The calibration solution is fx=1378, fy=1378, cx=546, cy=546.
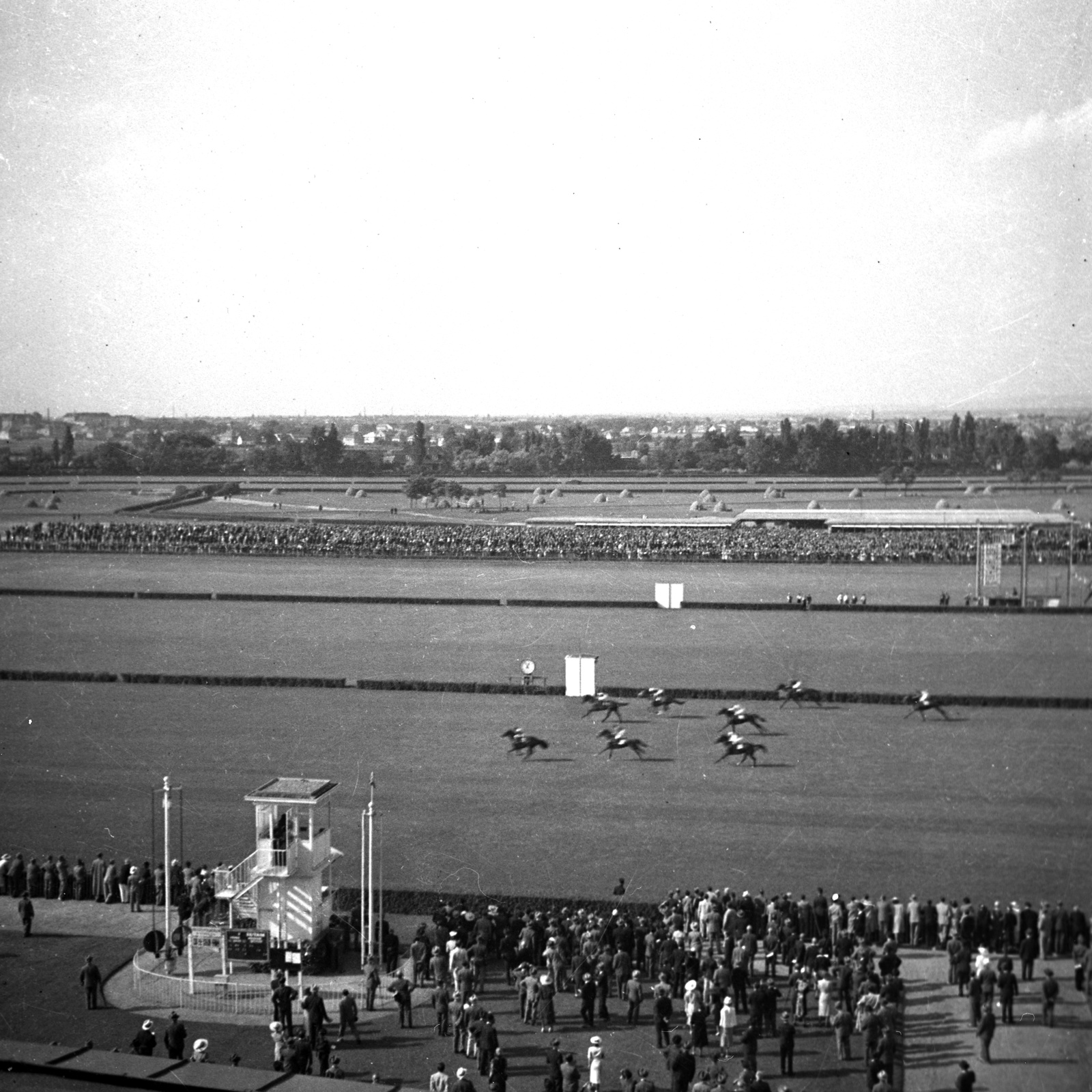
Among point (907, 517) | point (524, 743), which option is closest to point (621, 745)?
point (524, 743)

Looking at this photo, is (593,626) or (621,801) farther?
(593,626)

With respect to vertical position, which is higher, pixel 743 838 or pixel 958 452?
pixel 958 452

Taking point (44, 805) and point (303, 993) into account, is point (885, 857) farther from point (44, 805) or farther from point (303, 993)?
point (44, 805)

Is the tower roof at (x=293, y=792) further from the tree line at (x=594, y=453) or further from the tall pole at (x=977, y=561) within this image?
the tall pole at (x=977, y=561)

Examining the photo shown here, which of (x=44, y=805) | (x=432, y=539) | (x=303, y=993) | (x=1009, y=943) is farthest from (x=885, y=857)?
(x=432, y=539)

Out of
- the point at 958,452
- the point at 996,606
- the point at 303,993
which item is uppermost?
the point at 958,452

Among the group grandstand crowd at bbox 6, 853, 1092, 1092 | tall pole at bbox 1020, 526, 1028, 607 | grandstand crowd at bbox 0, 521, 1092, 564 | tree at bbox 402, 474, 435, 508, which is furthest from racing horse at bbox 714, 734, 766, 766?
tree at bbox 402, 474, 435, 508
